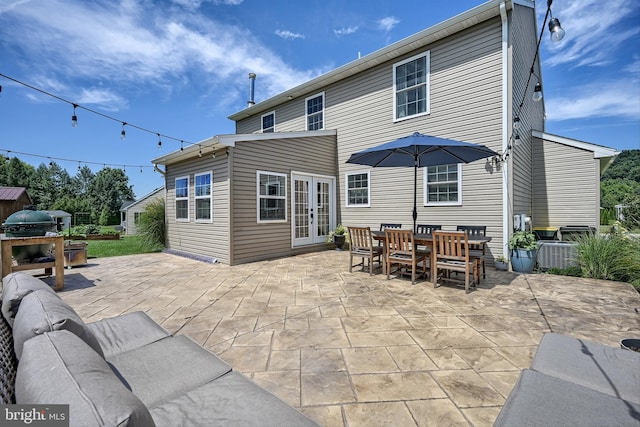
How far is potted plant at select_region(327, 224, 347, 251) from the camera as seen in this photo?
8.43 m

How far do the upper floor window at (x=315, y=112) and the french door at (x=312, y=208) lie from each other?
2.19 meters

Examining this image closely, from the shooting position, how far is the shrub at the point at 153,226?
915 cm

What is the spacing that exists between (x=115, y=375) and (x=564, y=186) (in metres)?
9.67

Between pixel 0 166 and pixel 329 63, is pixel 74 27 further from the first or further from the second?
pixel 0 166

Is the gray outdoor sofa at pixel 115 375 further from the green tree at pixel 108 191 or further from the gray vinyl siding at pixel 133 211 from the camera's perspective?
the green tree at pixel 108 191

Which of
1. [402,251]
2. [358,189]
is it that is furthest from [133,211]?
[402,251]

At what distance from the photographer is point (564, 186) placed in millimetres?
7328

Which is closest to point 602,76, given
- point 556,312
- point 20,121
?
point 556,312

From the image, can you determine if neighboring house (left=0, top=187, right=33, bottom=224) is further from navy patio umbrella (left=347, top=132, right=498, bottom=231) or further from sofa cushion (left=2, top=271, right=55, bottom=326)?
navy patio umbrella (left=347, top=132, right=498, bottom=231)

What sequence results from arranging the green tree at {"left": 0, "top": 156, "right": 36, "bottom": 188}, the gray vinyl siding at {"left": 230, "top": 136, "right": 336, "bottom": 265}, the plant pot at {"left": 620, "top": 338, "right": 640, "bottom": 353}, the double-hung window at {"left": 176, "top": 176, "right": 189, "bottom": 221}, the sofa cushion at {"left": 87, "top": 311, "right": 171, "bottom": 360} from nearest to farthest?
the sofa cushion at {"left": 87, "top": 311, "right": 171, "bottom": 360}, the plant pot at {"left": 620, "top": 338, "right": 640, "bottom": 353}, the gray vinyl siding at {"left": 230, "top": 136, "right": 336, "bottom": 265}, the double-hung window at {"left": 176, "top": 176, "right": 189, "bottom": 221}, the green tree at {"left": 0, "top": 156, "right": 36, "bottom": 188}

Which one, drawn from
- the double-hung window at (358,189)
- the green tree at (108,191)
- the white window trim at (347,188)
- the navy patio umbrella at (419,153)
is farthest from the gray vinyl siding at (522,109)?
the green tree at (108,191)

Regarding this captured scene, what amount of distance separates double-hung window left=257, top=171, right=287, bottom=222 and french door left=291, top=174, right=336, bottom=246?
316 millimetres

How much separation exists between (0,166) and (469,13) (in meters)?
47.7

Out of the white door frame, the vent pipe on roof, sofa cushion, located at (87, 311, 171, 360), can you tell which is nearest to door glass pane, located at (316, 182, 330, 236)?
the white door frame
